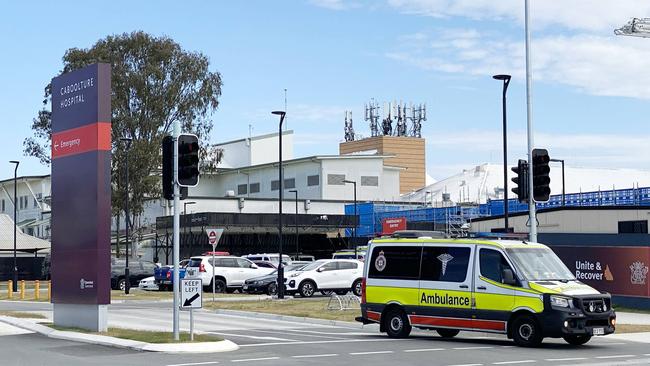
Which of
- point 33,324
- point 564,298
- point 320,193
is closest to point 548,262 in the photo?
point 564,298

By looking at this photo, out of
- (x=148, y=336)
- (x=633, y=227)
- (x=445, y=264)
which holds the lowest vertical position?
(x=148, y=336)

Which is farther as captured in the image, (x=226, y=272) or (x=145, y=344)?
(x=226, y=272)

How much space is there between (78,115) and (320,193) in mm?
69818

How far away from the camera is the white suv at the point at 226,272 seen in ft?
148

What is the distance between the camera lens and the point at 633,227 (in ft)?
119

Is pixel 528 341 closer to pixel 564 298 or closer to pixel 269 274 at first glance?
pixel 564 298

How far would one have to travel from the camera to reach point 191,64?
71.8 m

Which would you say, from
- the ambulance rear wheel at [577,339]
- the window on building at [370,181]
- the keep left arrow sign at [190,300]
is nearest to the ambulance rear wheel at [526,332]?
the ambulance rear wheel at [577,339]

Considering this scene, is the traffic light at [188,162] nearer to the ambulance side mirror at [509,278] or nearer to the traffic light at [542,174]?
the ambulance side mirror at [509,278]

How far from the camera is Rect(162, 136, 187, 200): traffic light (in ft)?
66.8

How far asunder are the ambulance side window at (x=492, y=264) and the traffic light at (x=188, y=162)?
6.26 meters

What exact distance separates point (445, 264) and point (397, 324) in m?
1.89

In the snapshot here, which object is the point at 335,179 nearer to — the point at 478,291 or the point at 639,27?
the point at 639,27

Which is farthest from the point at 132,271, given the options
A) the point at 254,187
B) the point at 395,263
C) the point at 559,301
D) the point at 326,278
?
the point at 254,187
